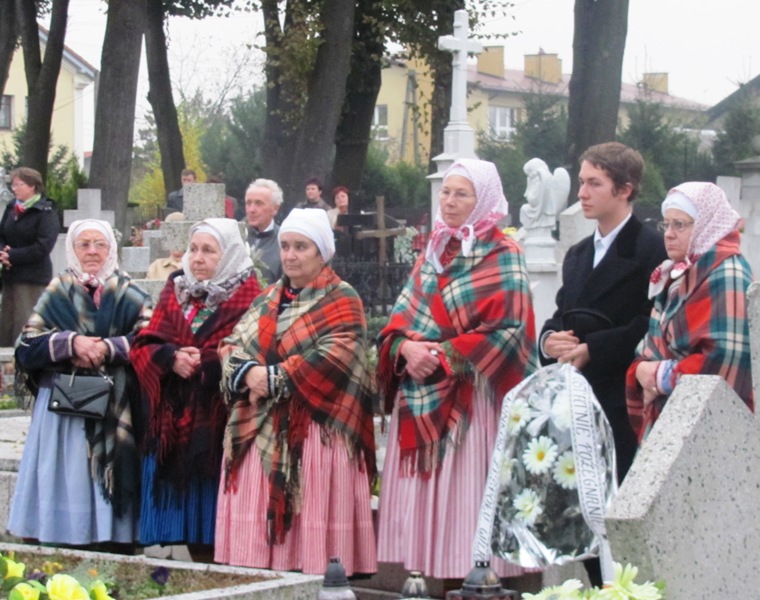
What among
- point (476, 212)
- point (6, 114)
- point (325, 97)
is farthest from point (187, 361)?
point (6, 114)

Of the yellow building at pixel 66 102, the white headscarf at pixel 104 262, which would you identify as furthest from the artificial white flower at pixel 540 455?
the yellow building at pixel 66 102

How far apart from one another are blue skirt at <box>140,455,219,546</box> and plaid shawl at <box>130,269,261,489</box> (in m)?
0.05

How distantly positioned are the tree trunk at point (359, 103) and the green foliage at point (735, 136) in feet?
41.4

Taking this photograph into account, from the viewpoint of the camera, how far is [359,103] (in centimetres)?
2516

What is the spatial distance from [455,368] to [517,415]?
31.2 inches

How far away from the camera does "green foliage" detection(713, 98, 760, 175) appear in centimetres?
3516

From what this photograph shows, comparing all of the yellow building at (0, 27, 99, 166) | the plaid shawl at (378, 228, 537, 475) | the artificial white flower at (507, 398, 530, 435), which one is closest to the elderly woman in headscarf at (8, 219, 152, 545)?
the plaid shawl at (378, 228, 537, 475)

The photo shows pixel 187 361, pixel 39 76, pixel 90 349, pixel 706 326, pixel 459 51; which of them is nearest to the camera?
pixel 706 326

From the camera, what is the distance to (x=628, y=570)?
3951mm

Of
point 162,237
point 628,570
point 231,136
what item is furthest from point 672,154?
point 628,570

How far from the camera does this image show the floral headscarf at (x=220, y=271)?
692 cm

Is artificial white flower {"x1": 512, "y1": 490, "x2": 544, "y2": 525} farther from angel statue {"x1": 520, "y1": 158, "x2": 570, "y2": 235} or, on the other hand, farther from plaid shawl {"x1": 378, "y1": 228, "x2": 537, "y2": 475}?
angel statue {"x1": 520, "y1": 158, "x2": 570, "y2": 235}

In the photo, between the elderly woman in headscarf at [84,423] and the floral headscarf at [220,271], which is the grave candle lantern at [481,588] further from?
the elderly woman in headscarf at [84,423]

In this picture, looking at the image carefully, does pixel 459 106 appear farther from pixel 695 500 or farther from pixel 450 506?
pixel 695 500
